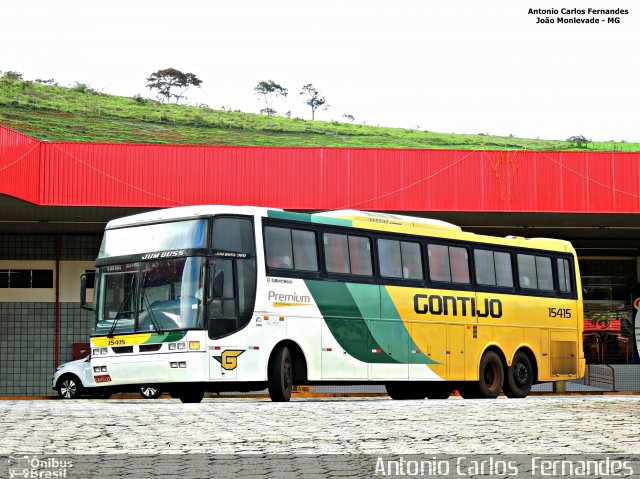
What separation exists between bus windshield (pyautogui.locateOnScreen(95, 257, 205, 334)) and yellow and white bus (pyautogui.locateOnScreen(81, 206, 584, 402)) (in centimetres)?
2

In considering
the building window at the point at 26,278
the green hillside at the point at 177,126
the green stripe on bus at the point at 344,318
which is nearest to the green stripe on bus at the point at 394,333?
the green stripe on bus at the point at 344,318

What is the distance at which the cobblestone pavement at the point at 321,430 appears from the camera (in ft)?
32.2

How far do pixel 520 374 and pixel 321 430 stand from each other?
13.5 meters

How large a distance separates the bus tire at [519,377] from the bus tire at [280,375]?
6.47m

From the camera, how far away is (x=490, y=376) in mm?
23516

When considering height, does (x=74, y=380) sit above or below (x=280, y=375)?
below

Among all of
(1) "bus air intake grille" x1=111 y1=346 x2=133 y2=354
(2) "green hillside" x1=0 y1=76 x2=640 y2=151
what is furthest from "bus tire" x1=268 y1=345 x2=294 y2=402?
(2) "green hillside" x1=0 y1=76 x2=640 y2=151

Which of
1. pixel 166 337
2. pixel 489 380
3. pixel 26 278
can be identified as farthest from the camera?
pixel 26 278

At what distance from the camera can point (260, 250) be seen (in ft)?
61.4

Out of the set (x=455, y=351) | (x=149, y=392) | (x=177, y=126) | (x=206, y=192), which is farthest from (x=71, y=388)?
(x=177, y=126)

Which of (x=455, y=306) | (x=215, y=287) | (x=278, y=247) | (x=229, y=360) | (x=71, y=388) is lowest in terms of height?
(x=71, y=388)

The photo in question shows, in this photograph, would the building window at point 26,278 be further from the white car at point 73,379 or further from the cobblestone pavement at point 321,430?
the cobblestone pavement at point 321,430

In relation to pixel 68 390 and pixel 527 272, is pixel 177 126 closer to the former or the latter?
pixel 68 390

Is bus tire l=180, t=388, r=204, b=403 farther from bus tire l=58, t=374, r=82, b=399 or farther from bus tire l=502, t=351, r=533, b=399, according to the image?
bus tire l=58, t=374, r=82, b=399
